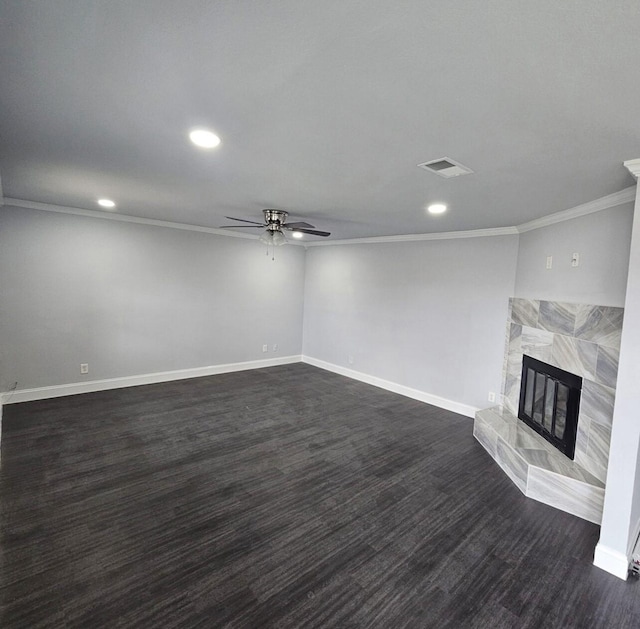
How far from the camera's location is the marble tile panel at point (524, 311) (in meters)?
3.73

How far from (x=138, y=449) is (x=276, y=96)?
3405 mm

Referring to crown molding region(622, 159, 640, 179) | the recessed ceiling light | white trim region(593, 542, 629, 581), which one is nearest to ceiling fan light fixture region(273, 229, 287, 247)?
the recessed ceiling light

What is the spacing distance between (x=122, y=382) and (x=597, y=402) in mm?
5788

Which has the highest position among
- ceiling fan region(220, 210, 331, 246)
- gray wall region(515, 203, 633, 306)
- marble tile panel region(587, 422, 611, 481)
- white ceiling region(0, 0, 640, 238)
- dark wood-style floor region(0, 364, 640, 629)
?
white ceiling region(0, 0, 640, 238)

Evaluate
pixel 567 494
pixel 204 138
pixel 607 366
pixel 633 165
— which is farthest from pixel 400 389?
pixel 204 138

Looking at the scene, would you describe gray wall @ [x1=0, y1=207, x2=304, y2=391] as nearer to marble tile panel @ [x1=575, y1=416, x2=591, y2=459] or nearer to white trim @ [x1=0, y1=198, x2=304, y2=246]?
white trim @ [x1=0, y1=198, x2=304, y2=246]

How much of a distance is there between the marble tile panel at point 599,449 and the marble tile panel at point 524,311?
122 cm

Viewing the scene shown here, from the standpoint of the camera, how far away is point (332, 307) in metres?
6.72

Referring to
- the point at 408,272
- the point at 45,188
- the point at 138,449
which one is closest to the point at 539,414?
the point at 408,272

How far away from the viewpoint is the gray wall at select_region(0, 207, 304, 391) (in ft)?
14.4

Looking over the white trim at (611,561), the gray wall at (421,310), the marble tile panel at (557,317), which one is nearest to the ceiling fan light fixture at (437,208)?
the gray wall at (421,310)

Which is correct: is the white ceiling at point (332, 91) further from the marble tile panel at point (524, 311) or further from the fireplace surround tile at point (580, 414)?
the marble tile panel at point (524, 311)

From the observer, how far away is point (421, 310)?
17.2 ft

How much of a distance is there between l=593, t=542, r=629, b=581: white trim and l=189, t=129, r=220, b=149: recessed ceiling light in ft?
11.6
